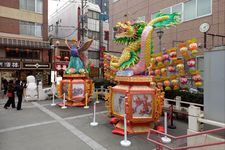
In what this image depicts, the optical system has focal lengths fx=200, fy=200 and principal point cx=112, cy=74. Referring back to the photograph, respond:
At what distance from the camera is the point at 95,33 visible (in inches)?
1437

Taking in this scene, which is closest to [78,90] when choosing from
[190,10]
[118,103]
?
[118,103]

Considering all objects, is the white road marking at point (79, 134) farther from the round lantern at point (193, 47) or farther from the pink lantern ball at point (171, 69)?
the round lantern at point (193, 47)

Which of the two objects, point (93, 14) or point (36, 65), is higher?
point (93, 14)

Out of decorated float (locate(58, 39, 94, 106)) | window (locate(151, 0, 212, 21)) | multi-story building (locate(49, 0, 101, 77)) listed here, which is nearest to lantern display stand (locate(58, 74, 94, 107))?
decorated float (locate(58, 39, 94, 106))

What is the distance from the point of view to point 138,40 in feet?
29.5

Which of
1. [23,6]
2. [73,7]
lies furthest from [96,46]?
[23,6]

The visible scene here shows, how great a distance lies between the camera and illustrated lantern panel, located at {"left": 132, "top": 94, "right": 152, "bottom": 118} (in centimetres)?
823

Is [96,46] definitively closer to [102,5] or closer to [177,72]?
[102,5]

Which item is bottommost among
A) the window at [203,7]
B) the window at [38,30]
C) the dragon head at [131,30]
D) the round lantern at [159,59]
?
the round lantern at [159,59]

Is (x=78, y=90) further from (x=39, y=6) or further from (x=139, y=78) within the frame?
(x=39, y=6)

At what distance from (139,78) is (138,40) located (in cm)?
182

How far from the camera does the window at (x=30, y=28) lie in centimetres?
2591

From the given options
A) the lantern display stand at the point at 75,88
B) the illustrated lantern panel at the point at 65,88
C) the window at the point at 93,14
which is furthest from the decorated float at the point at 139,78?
the window at the point at 93,14

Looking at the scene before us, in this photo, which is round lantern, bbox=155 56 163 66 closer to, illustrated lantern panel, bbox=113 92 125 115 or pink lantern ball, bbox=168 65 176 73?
pink lantern ball, bbox=168 65 176 73
